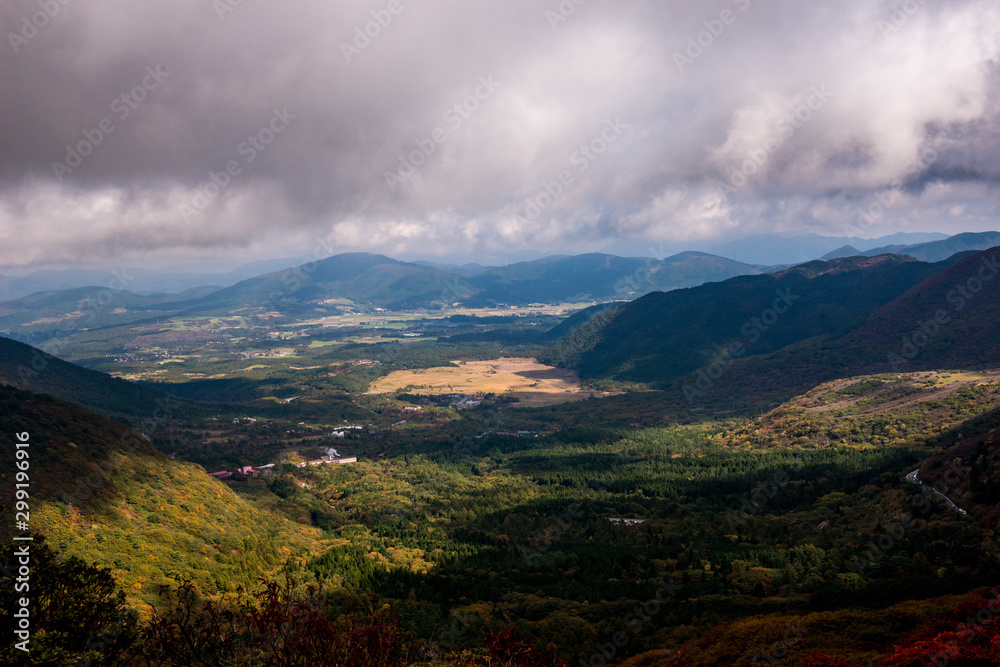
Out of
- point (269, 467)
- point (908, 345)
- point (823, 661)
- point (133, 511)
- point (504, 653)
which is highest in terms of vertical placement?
point (908, 345)

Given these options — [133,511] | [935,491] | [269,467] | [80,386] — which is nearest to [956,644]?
[935,491]

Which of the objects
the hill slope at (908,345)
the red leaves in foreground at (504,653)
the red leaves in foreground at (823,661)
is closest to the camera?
the red leaves in foreground at (504,653)

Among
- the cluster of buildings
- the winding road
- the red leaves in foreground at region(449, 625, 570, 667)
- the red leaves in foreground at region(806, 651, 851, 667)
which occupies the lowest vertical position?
the cluster of buildings

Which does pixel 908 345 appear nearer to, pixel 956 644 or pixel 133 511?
pixel 956 644

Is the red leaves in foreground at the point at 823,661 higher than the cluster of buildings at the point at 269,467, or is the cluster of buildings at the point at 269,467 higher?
the red leaves in foreground at the point at 823,661

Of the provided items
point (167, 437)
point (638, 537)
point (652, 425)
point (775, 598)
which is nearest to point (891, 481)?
point (638, 537)

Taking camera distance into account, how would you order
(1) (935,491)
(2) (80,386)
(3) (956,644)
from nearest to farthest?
(3) (956,644) → (1) (935,491) → (2) (80,386)

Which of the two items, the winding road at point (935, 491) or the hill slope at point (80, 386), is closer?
the winding road at point (935, 491)

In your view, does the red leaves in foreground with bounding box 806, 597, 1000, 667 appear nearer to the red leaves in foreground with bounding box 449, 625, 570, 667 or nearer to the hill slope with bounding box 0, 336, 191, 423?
the red leaves in foreground with bounding box 449, 625, 570, 667

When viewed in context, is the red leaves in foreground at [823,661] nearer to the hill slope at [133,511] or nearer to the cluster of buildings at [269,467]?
the hill slope at [133,511]

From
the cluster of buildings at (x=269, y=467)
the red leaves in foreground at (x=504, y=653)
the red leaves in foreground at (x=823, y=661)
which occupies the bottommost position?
the cluster of buildings at (x=269, y=467)

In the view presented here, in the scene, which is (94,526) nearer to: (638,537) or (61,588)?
(61,588)

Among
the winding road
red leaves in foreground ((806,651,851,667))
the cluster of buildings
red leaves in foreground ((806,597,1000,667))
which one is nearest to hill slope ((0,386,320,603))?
the cluster of buildings

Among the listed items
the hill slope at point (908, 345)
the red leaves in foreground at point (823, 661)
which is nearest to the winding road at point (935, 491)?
the red leaves in foreground at point (823, 661)
